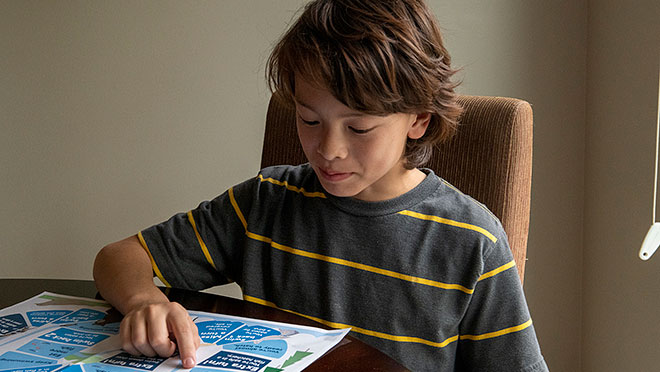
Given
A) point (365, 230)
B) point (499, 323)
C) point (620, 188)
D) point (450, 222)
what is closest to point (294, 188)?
point (365, 230)

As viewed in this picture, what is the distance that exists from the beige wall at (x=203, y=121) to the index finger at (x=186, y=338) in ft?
4.36

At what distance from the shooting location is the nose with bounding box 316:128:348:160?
0.90m

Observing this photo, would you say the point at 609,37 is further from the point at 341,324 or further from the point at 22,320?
the point at 22,320

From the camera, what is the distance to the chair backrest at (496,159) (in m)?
1.17

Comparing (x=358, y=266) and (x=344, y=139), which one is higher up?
(x=344, y=139)

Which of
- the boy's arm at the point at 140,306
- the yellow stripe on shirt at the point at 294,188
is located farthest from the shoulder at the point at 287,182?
the boy's arm at the point at 140,306

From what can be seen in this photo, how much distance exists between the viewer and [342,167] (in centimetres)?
94

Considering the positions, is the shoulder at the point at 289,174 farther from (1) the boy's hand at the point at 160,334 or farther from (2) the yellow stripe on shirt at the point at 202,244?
(1) the boy's hand at the point at 160,334

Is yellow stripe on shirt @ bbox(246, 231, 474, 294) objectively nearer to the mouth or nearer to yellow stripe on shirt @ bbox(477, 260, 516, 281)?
yellow stripe on shirt @ bbox(477, 260, 516, 281)

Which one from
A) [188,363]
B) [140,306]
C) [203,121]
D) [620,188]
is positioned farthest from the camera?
[203,121]

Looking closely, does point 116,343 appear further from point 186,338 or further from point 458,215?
point 458,215

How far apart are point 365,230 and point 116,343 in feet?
1.34

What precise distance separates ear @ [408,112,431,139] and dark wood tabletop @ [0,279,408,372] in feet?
1.10

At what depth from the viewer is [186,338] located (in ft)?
2.48
